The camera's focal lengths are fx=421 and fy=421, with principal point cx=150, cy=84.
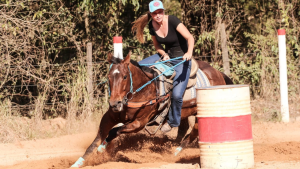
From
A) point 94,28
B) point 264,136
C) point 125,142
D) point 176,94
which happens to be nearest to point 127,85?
point 176,94

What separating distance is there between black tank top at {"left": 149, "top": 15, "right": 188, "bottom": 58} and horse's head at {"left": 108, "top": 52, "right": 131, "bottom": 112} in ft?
3.40

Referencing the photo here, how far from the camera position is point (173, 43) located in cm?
700

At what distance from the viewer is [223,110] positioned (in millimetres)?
5609

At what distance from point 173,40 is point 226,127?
1.92 metres

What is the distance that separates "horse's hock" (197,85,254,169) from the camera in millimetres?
5621

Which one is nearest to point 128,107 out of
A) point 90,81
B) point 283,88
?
point 90,81

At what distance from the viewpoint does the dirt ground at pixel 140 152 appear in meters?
6.36

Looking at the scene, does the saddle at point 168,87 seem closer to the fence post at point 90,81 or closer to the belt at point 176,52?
the belt at point 176,52

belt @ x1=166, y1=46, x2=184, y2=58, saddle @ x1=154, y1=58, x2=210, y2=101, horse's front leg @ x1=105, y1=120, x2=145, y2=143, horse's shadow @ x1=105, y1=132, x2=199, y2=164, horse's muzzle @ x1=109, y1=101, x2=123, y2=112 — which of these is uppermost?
belt @ x1=166, y1=46, x2=184, y2=58

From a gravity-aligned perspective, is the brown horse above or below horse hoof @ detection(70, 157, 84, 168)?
above

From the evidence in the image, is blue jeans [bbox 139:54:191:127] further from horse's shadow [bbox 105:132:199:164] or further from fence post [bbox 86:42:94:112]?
fence post [bbox 86:42:94:112]

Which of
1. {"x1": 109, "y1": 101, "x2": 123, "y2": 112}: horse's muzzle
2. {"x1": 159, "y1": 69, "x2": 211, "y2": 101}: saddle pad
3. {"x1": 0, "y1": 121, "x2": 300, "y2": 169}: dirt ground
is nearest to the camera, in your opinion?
{"x1": 109, "y1": 101, "x2": 123, "y2": 112}: horse's muzzle

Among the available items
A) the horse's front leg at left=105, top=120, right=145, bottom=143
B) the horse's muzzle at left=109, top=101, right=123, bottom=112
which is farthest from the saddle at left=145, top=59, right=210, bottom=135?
the horse's muzzle at left=109, top=101, right=123, bottom=112

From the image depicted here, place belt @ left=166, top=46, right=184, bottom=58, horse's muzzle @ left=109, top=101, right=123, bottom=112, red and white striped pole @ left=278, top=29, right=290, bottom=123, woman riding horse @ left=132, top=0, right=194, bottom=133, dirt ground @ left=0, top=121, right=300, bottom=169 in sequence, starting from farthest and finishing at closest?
red and white striped pole @ left=278, top=29, right=290, bottom=123 → belt @ left=166, top=46, right=184, bottom=58 → woman riding horse @ left=132, top=0, right=194, bottom=133 → dirt ground @ left=0, top=121, right=300, bottom=169 → horse's muzzle @ left=109, top=101, right=123, bottom=112
